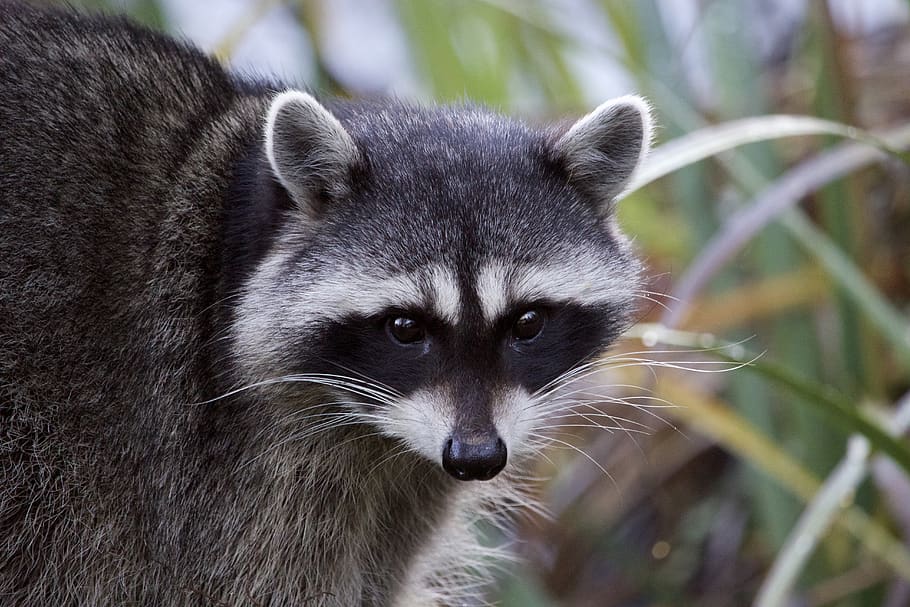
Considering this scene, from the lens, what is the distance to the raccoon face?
9.62 ft

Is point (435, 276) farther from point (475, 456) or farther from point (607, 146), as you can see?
point (607, 146)

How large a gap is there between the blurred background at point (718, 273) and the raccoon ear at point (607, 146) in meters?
0.16

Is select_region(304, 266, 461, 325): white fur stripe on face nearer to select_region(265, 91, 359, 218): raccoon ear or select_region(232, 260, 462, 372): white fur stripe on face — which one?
select_region(232, 260, 462, 372): white fur stripe on face

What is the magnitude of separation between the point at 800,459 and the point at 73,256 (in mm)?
2690

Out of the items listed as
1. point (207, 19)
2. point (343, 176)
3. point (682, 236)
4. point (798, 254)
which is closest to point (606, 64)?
point (682, 236)

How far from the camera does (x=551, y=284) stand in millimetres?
3055

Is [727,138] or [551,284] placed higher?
[727,138]

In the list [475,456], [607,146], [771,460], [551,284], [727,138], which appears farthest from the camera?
[771,460]

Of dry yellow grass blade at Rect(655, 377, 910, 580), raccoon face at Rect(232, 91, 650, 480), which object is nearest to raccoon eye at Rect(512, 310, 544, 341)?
raccoon face at Rect(232, 91, 650, 480)

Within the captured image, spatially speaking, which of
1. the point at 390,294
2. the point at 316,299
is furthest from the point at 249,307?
the point at 390,294

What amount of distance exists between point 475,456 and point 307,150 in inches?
32.6

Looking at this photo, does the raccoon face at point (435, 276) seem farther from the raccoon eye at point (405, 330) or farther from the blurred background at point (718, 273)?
the blurred background at point (718, 273)

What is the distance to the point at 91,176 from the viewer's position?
3.16m

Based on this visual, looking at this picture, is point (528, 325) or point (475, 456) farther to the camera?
point (528, 325)
